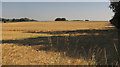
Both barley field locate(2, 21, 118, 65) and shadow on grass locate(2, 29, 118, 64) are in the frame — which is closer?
barley field locate(2, 21, 118, 65)

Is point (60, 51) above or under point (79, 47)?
above

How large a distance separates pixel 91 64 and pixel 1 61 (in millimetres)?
4356

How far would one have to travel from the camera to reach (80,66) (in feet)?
18.5

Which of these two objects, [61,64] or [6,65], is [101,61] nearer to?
[61,64]

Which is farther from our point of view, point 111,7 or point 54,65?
point 111,7

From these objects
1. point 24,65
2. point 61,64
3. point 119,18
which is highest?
point 61,64

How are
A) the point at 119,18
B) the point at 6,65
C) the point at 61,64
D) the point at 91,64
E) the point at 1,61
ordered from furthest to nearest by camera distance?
1. the point at 119,18
2. the point at 1,61
3. the point at 6,65
4. the point at 61,64
5. the point at 91,64

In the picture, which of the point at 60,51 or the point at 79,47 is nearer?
the point at 60,51

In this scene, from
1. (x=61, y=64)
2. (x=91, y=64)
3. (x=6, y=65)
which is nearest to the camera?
(x=91, y=64)

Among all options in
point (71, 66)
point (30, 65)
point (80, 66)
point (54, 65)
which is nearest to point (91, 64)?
point (80, 66)

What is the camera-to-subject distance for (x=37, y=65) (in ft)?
20.2

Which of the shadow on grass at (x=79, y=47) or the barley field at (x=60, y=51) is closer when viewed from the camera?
the barley field at (x=60, y=51)

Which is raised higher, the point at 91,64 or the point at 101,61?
the point at 91,64

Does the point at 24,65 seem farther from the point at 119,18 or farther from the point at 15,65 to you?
the point at 119,18
